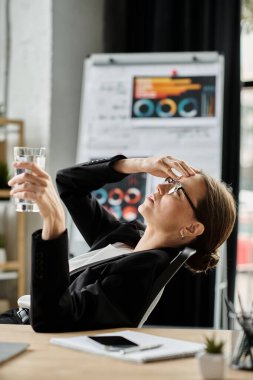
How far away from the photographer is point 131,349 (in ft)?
4.86

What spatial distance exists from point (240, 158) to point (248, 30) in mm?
816

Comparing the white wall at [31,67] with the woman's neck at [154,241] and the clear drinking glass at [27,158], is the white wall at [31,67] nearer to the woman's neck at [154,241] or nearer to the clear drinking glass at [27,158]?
the woman's neck at [154,241]

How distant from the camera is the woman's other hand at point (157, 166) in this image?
2121 mm

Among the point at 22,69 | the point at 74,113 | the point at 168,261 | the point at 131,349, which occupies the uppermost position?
the point at 22,69

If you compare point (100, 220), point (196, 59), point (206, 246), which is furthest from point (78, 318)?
point (196, 59)

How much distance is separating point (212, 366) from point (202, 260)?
91 cm

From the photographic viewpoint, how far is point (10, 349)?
1.48 meters

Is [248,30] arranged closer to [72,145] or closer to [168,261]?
[72,145]

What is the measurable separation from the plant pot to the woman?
0.53m

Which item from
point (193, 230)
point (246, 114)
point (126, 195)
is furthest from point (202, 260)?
point (246, 114)

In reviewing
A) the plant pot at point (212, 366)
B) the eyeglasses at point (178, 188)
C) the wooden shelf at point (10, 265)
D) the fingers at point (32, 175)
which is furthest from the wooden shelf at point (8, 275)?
the plant pot at point (212, 366)

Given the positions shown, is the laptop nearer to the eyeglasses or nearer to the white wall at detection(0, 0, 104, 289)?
the eyeglasses

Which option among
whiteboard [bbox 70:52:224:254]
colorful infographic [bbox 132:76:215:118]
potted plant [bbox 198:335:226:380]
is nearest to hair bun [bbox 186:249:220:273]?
potted plant [bbox 198:335:226:380]

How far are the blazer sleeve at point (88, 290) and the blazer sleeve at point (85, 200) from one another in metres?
0.51
